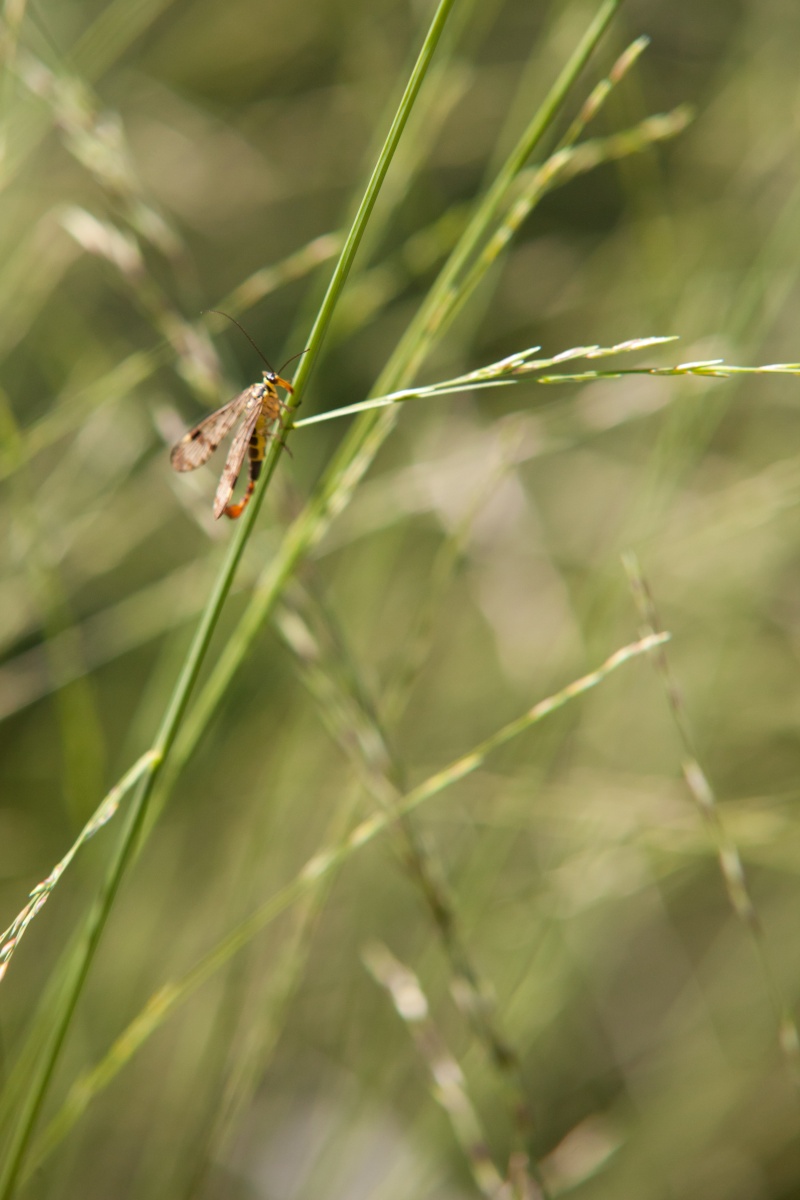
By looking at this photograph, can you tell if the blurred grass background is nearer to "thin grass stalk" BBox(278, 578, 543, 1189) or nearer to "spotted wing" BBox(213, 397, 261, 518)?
"thin grass stalk" BBox(278, 578, 543, 1189)

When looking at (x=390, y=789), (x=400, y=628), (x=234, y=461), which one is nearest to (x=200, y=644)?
(x=234, y=461)

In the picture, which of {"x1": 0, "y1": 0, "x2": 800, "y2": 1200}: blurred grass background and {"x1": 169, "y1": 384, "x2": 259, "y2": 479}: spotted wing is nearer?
{"x1": 169, "y1": 384, "x2": 259, "y2": 479}: spotted wing

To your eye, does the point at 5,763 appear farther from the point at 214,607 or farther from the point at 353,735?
the point at 214,607

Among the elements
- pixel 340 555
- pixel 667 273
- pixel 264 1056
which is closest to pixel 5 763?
pixel 340 555

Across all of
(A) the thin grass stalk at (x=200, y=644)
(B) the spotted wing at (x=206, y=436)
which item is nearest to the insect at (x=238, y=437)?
(B) the spotted wing at (x=206, y=436)

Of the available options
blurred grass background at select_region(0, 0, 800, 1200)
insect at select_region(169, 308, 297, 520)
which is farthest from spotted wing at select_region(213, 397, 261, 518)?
blurred grass background at select_region(0, 0, 800, 1200)

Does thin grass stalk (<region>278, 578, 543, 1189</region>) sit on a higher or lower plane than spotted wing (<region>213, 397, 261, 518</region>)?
lower

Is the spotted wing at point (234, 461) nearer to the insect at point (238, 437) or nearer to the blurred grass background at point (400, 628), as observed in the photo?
the insect at point (238, 437)
